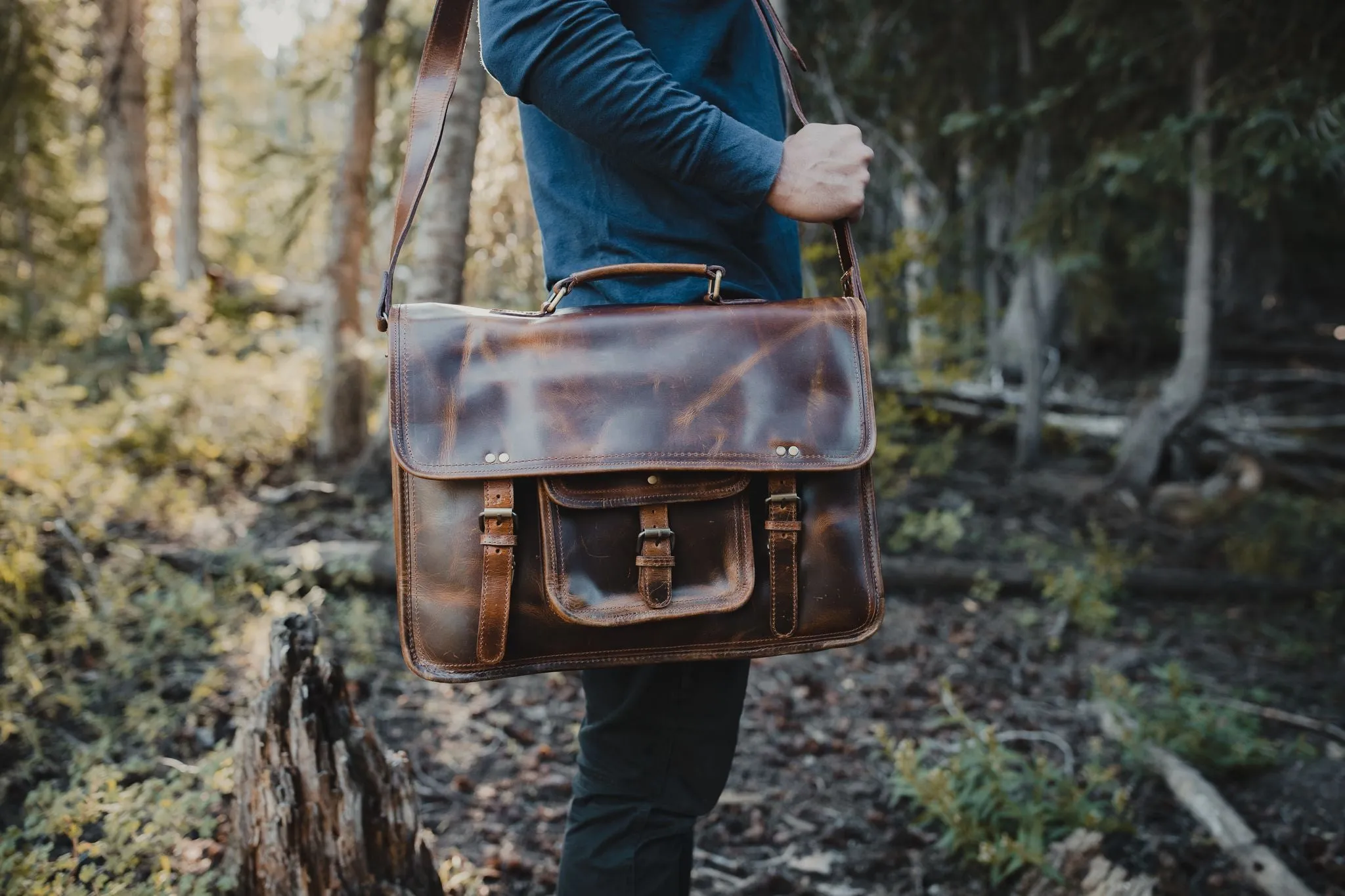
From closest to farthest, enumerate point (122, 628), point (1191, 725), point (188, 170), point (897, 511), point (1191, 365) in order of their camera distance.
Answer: point (1191, 725), point (122, 628), point (897, 511), point (1191, 365), point (188, 170)

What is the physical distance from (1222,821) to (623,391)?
2.12 m

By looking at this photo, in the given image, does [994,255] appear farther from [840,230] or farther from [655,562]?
[655,562]

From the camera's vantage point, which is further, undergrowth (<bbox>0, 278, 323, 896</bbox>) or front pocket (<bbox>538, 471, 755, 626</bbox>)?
undergrowth (<bbox>0, 278, 323, 896</bbox>)

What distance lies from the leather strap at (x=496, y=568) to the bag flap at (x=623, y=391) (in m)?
0.04

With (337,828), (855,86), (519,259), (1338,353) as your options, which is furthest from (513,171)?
(1338,353)

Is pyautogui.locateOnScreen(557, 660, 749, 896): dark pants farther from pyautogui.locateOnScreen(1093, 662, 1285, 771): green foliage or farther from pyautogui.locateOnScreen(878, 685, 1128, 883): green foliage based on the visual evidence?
pyautogui.locateOnScreen(1093, 662, 1285, 771): green foliage

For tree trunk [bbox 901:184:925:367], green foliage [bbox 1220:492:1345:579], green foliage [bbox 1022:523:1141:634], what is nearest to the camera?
green foliage [bbox 1022:523:1141:634]

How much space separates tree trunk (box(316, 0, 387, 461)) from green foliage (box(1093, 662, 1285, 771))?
4.64 metres

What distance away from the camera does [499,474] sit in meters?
1.27

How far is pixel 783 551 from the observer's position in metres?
1.33

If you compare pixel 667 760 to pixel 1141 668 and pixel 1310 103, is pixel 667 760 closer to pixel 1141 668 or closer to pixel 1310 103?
pixel 1141 668

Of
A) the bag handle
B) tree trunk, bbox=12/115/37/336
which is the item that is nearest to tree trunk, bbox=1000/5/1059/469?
the bag handle

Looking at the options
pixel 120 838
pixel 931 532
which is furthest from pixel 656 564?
pixel 931 532

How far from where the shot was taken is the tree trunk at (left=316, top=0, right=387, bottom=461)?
18.9 ft
